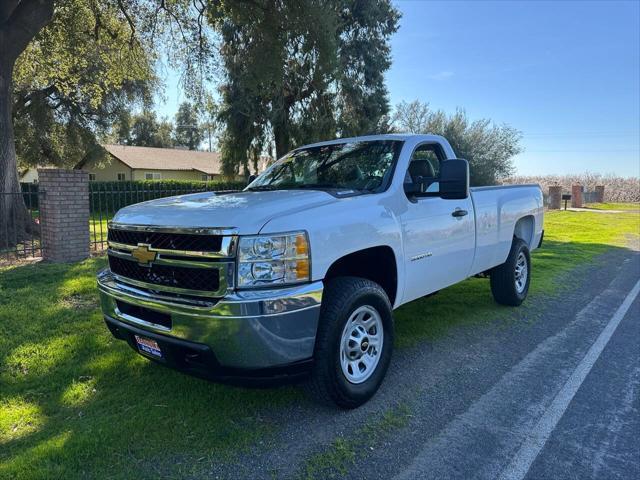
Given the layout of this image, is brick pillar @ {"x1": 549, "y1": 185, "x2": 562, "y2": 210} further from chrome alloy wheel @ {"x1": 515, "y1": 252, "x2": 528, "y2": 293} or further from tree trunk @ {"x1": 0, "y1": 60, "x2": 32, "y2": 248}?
tree trunk @ {"x1": 0, "y1": 60, "x2": 32, "y2": 248}

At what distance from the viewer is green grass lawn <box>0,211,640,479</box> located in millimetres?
2795

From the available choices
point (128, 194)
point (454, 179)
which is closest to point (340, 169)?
point (454, 179)

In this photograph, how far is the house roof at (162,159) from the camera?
41.7m

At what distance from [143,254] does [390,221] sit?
190 cm

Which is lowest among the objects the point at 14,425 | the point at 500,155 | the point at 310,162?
the point at 14,425

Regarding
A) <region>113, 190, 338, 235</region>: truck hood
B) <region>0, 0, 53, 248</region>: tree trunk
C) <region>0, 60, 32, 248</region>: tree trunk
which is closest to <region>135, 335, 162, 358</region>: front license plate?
<region>113, 190, 338, 235</region>: truck hood

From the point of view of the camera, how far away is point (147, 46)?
14.8 meters

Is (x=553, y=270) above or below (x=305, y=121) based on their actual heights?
below

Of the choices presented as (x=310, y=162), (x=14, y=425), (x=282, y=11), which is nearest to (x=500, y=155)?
(x=282, y=11)

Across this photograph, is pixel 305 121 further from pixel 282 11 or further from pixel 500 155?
pixel 500 155

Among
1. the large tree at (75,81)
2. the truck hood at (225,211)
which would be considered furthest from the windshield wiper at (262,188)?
the large tree at (75,81)

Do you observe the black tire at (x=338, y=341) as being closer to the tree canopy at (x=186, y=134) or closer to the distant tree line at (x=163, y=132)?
the distant tree line at (x=163, y=132)

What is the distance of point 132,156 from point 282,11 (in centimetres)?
3585

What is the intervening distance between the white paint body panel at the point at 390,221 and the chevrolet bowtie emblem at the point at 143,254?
181mm
